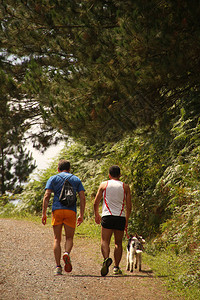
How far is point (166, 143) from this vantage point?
930 cm

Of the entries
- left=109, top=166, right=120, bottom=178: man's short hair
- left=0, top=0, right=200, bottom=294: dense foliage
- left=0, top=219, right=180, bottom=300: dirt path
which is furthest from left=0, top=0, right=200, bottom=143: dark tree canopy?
left=0, top=219, right=180, bottom=300: dirt path

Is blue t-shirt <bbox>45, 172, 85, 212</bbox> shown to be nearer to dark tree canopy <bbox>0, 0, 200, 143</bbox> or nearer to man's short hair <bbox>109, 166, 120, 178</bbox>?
man's short hair <bbox>109, 166, 120, 178</bbox>

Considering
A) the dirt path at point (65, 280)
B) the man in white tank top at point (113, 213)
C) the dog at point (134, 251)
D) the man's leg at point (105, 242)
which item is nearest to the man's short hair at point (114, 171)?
the man in white tank top at point (113, 213)

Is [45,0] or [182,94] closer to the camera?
[45,0]

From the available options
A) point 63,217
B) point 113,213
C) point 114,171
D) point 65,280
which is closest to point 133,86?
point 114,171

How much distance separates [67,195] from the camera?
20.4 ft

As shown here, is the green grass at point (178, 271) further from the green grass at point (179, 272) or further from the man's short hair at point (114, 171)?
the man's short hair at point (114, 171)

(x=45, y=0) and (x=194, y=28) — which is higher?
(x=45, y=0)

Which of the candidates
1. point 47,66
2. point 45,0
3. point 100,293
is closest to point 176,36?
point 45,0

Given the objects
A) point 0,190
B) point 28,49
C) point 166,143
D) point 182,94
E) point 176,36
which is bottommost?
point 0,190

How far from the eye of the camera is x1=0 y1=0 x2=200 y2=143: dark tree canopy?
6566 millimetres

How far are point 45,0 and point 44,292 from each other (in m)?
6.40

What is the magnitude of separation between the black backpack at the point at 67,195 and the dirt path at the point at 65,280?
1213 millimetres

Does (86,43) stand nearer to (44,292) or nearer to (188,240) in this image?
(188,240)
